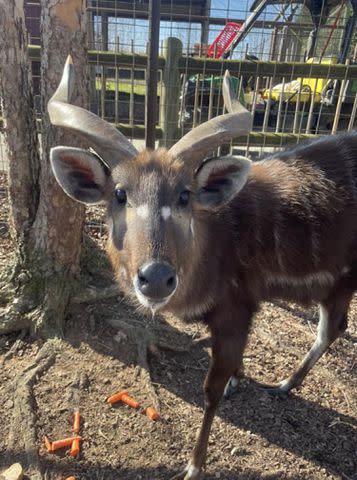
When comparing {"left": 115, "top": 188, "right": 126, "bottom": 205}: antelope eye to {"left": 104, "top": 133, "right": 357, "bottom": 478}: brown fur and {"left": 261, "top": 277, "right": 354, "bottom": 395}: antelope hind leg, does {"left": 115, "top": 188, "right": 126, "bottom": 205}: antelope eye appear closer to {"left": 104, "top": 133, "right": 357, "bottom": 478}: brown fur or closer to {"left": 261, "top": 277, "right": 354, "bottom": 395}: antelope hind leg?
{"left": 104, "top": 133, "right": 357, "bottom": 478}: brown fur

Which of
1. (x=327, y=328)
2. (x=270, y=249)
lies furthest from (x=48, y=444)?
(x=327, y=328)

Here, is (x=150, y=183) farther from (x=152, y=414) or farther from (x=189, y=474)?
(x=189, y=474)

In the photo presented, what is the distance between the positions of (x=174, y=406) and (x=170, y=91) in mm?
3550

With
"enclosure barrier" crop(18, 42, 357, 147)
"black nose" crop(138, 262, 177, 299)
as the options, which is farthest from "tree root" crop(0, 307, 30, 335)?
"enclosure barrier" crop(18, 42, 357, 147)

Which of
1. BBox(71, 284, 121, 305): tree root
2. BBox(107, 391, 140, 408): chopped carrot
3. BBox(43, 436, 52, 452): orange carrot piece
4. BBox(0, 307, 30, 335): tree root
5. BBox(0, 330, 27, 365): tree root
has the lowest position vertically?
BBox(43, 436, 52, 452): orange carrot piece

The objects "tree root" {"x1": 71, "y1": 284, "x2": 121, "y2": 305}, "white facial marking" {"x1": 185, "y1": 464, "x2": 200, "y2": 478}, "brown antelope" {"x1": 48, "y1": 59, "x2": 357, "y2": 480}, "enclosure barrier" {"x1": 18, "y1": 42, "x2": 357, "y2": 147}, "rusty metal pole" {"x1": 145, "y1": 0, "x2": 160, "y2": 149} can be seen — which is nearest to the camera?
"brown antelope" {"x1": 48, "y1": 59, "x2": 357, "y2": 480}

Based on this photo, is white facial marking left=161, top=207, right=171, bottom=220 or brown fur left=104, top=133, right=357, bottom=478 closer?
white facial marking left=161, top=207, right=171, bottom=220

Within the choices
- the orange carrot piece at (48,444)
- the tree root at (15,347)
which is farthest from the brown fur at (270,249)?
the tree root at (15,347)

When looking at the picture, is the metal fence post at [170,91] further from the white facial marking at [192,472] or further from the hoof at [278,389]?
the white facial marking at [192,472]

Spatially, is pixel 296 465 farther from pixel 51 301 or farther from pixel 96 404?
pixel 51 301

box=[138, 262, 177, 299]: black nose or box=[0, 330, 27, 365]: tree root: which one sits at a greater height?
box=[138, 262, 177, 299]: black nose

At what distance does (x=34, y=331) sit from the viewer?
3609 mm

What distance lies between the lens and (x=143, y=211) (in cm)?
240

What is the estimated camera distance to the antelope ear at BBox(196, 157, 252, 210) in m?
2.63
